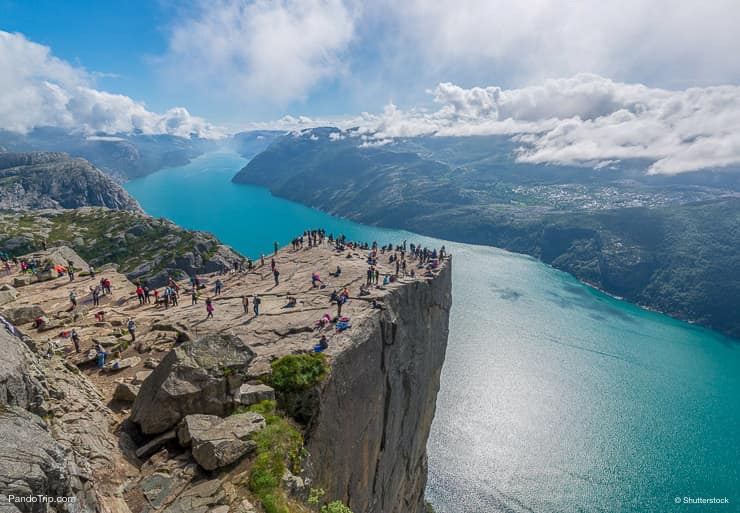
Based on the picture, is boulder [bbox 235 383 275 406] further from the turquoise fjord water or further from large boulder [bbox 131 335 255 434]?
the turquoise fjord water

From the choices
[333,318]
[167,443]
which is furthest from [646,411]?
[167,443]

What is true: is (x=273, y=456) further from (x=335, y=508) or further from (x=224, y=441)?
(x=335, y=508)

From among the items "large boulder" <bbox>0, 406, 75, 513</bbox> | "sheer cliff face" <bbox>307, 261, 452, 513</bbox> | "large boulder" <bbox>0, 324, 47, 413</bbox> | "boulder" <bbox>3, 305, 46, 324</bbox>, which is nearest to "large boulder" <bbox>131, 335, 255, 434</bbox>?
"large boulder" <bbox>0, 324, 47, 413</bbox>

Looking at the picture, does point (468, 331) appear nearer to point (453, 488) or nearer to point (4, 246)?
point (453, 488)

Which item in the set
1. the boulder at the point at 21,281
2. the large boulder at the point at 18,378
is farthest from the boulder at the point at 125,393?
the boulder at the point at 21,281

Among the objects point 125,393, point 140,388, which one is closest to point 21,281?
point 125,393

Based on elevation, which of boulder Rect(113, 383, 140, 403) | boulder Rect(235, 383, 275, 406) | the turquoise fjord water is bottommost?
the turquoise fjord water
